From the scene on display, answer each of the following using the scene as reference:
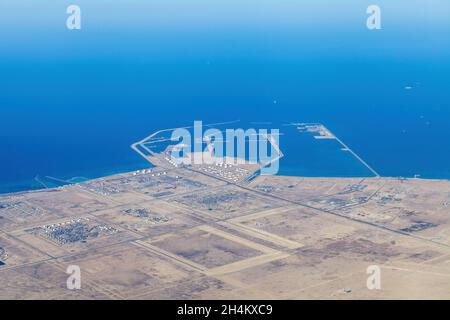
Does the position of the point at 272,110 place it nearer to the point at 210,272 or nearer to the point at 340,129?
the point at 340,129

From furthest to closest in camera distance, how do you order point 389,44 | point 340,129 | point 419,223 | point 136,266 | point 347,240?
point 389,44, point 340,129, point 419,223, point 347,240, point 136,266

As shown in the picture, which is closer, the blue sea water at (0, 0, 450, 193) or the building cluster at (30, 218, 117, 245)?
the building cluster at (30, 218, 117, 245)

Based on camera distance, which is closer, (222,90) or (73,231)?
(73,231)

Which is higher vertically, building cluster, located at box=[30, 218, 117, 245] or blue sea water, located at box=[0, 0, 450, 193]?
blue sea water, located at box=[0, 0, 450, 193]

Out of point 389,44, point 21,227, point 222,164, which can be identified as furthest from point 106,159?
point 389,44

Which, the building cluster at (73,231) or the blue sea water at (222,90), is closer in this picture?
the building cluster at (73,231)

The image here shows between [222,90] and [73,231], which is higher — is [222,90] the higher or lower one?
the higher one

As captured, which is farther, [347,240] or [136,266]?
[347,240]

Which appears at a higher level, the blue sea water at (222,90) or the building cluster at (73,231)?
the blue sea water at (222,90)
